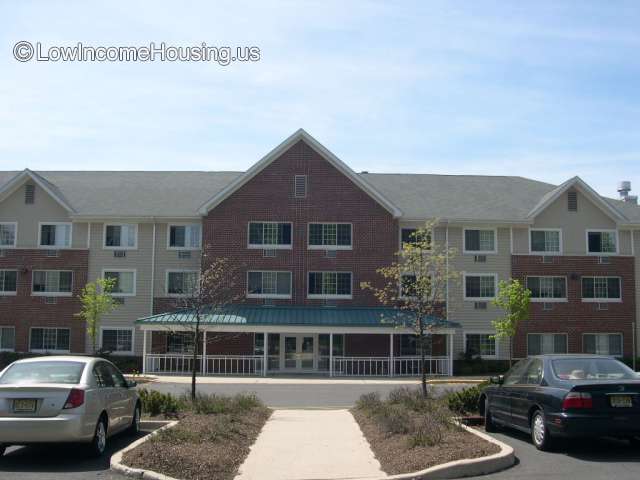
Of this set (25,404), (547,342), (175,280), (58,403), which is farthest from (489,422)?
(175,280)

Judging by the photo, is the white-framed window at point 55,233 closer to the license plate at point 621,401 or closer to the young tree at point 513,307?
the young tree at point 513,307

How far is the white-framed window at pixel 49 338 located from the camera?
3612 cm

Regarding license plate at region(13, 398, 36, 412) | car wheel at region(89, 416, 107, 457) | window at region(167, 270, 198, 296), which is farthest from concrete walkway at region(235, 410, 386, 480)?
window at region(167, 270, 198, 296)

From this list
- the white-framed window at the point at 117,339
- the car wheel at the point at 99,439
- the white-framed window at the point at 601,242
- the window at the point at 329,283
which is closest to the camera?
the car wheel at the point at 99,439

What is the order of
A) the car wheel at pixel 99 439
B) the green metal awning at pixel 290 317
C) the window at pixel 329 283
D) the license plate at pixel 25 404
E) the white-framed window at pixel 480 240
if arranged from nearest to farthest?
the license plate at pixel 25 404 → the car wheel at pixel 99 439 → the green metal awning at pixel 290 317 → the window at pixel 329 283 → the white-framed window at pixel 480 240

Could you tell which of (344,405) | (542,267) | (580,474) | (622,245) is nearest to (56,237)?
(344,405)

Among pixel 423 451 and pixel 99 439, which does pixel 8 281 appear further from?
pixel 423 451

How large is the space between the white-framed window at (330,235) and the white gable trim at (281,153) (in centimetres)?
204

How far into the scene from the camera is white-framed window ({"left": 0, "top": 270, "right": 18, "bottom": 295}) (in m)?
36.5

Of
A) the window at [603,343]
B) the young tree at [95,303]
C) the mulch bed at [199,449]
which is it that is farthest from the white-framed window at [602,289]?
the mulch bed at [199,449]

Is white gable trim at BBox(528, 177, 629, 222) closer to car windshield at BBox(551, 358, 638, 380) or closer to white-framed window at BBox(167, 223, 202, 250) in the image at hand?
white-framed window at BBox(167, 223, 202, 250)

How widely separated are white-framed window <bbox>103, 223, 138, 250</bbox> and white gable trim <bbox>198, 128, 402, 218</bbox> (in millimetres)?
3786

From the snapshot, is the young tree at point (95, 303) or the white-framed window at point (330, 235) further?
the white-framed window at point (330, 235)

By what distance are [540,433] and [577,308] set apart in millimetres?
26531
